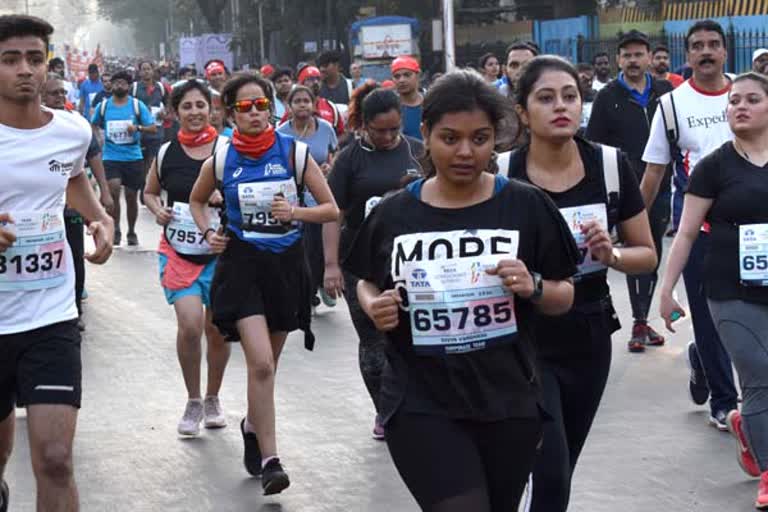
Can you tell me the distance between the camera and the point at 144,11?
364 feet

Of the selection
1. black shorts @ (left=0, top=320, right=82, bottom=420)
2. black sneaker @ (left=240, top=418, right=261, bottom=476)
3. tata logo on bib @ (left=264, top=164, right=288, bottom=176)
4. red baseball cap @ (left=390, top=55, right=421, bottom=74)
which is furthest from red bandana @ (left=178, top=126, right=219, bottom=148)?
black shorts @ (left=0, top=320, right=82, bottom=420)

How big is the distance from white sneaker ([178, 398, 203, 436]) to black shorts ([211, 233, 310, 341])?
3.63 ft

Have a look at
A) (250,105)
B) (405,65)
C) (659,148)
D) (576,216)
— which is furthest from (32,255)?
(405,65)

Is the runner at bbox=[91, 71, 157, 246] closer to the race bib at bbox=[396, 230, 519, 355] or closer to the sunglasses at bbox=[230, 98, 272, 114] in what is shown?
the sunglasses at bbox=[230, 98, 272, 114]

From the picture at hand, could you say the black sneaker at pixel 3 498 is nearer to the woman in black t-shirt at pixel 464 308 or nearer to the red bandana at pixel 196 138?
the woman in black t-shirt at pixel 464 308

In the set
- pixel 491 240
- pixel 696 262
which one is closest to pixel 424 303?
pixel 491 240

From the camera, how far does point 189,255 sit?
334 inches

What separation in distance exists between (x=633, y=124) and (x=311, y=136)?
9.44 ft

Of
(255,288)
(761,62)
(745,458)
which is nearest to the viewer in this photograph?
Answer: (745,458)

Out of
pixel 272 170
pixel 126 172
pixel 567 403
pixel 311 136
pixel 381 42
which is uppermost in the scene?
pixel 272 170

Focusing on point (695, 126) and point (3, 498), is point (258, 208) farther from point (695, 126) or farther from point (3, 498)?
point (695, 126)

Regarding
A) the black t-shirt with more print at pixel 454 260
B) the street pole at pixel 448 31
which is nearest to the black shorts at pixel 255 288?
the black t-shirt with more print at pixel 454 260

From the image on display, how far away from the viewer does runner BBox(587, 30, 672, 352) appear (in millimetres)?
10352

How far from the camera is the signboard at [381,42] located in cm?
4027
